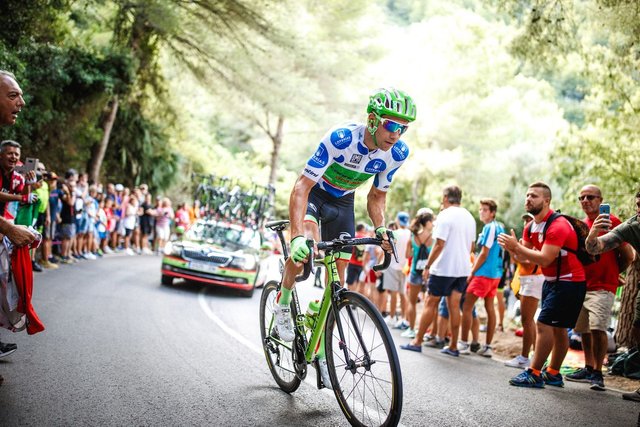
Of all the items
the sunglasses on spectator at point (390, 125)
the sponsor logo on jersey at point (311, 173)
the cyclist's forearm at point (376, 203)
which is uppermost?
the sunglasses on spectator at point (390, 125)

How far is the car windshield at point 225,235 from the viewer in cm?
1379

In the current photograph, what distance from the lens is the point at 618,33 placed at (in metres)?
10.3

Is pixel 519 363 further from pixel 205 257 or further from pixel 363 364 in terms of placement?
pixel 205 257

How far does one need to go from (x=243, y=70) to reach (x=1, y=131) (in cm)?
992

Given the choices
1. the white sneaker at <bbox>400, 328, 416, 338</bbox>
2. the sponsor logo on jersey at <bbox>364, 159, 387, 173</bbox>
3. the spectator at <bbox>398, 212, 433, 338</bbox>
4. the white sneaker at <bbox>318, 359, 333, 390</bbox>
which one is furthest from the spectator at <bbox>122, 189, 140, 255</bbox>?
the white sneaker at <bbox>318, 359, 333, 390</bbox>

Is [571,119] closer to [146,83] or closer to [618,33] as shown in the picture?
[146,83]

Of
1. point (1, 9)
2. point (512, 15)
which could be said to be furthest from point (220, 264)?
point (1, 9)

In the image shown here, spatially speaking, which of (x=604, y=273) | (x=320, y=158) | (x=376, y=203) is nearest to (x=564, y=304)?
(x=604, y=273)

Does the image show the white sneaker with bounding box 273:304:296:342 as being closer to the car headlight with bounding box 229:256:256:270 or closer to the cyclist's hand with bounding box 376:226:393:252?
the cyclist's hand with bounding box 376:226:393:252

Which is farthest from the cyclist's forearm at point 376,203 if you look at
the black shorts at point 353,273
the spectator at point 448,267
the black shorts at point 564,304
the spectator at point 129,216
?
the spectator at point 129,216

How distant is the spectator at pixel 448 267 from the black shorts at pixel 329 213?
139 inches

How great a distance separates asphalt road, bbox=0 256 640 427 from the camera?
4.43 meters

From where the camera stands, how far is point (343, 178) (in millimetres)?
5094

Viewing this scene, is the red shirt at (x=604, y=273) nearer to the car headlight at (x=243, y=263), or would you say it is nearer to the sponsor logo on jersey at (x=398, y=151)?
the sponsor logo on jersey at (x=398, y=151)
